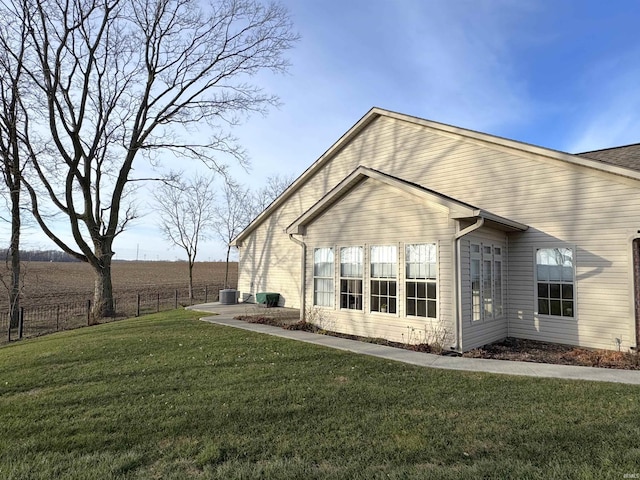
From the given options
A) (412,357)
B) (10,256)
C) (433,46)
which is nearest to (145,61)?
(10,256)

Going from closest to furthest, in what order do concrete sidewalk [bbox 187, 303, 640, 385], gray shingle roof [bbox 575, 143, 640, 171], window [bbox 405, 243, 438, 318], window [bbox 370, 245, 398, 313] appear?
1. concrete sidewalk [bbox 187, 303, 640, 385]
2. window [bbox 405, 243, 438, 318]
3. window [bbox 370, 245, 398, 313]
4. gray shingle roof [bbox 575, 143, 640, 171]

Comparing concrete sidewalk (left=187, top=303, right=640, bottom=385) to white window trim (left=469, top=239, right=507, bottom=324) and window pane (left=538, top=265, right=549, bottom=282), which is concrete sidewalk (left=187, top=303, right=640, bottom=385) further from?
window pane (left=538, top=265, right=549, bottom=282)

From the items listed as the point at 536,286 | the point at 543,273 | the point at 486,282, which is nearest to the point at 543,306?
the point at 536,286

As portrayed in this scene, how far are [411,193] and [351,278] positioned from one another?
9.53ft

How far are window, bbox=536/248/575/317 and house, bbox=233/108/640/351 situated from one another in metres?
0.03

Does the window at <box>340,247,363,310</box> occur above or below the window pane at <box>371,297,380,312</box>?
above

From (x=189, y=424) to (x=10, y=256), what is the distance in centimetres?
1588

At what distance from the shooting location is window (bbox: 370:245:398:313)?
948 centimetres

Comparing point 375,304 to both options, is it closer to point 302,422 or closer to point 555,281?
point 555,281

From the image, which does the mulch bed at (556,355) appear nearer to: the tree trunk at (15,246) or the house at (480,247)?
the house at (480,247)

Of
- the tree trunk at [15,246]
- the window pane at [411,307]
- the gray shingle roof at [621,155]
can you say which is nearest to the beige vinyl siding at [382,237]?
the window pane at [411,307]

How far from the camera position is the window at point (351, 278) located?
10258mm

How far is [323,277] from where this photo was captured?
11.2 metres

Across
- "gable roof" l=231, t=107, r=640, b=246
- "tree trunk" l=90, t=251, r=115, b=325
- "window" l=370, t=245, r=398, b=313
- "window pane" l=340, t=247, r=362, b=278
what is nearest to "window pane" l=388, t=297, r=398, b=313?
"window" l=370, t=245, r=398, b=313
